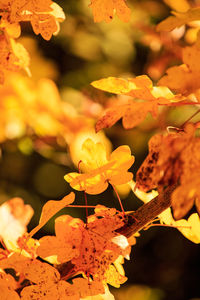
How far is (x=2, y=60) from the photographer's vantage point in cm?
66

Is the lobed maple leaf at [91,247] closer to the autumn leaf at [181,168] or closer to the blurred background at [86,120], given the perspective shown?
the autumn leaf at [181,168]

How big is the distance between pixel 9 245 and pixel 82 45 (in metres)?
1.58

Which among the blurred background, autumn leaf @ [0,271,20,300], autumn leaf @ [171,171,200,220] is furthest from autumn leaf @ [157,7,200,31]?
the blurred background

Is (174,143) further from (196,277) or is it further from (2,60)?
(196,277)

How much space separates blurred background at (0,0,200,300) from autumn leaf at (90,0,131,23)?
809 mm

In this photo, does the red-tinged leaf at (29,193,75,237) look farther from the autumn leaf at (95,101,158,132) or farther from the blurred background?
the blurred background

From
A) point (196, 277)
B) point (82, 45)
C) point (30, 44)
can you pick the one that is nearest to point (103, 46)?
point (82, 45)

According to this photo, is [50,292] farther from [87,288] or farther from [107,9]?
[107,9]

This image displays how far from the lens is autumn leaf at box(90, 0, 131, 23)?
23.0 inches

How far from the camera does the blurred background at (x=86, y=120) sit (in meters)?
1.49

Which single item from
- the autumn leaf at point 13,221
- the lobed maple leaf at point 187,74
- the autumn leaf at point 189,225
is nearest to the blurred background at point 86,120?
the autumn leaf at point 13,221

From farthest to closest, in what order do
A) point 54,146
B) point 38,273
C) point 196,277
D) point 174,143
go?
point 196,277
point 54,146
point 38,273
point 174,143

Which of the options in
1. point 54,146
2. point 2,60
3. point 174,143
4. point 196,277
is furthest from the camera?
point 196,277

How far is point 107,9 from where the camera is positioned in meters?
0.59
